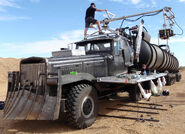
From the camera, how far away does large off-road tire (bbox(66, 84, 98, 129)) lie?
→ 4.22 meters

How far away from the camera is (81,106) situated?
14.4ft

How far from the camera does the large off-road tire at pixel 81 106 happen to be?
166 inches

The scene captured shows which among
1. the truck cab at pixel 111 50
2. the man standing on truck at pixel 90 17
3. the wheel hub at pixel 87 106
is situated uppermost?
the man standing on truck at pixel 90 17

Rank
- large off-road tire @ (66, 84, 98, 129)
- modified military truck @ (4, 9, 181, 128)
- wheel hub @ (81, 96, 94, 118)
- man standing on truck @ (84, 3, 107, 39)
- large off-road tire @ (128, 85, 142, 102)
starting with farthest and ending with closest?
man standing on truck @ (84, 3, 107, 39) < large off-road tire @ (128, 85, 142, 102) < wheel hub @ (81, 96, 94, 118) < large off-road tire @ (66, 84, 98, 129) < modified military truck @ (4, 9, 181, 128)

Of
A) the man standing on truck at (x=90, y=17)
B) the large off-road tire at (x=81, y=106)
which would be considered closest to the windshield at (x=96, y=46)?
the man standing on truck at (x=90, y=17)

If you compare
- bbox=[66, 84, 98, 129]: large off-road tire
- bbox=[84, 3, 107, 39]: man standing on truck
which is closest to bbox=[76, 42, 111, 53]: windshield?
bbox=[84, 3, 107, 39]: man standing on truck

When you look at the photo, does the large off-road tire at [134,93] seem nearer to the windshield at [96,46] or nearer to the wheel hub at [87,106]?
the windshield at [96,46]

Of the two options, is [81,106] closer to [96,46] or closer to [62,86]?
[62,86]

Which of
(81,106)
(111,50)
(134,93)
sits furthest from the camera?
(134,93)

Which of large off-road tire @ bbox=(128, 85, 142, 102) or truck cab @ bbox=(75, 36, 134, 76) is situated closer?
truck cab @ bbox=(75, 36, 134, 76)

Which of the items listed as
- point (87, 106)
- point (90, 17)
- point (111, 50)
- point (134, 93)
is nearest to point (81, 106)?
point (87, 106)

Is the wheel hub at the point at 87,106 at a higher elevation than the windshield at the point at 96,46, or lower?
lower

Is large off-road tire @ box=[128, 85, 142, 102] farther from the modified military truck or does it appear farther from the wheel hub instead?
the wheel hub

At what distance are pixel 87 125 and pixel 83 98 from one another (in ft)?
2.37
